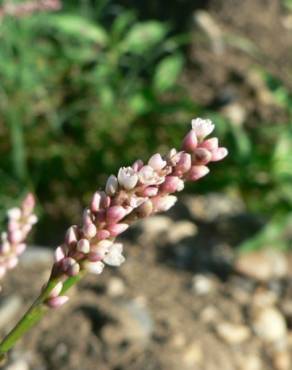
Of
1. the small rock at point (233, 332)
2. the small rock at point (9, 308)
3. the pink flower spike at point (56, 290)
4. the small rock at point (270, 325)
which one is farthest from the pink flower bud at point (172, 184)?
the small rock at point (270, 325)

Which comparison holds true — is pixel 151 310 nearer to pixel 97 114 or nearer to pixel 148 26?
pixel 97 114

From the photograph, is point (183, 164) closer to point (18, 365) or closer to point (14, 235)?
point (14, 235)

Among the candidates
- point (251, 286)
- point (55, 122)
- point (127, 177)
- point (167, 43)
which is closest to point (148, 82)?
point (167, 43)

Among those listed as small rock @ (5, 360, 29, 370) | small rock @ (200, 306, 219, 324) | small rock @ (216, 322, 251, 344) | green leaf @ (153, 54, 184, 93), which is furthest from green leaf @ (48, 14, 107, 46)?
small rock @ (5, 360, 29, 370)

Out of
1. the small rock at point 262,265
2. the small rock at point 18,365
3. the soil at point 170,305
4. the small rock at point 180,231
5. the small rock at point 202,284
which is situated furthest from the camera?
the small rock at point 180,231

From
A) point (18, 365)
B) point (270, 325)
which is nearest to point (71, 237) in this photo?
point (18, 365)

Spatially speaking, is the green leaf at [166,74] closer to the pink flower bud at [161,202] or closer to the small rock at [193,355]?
the small rock at [193,355]

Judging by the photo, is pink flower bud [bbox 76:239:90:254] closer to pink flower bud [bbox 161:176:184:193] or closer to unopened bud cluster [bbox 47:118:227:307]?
unopened bud cluster [bbox 47:118:227:307]
